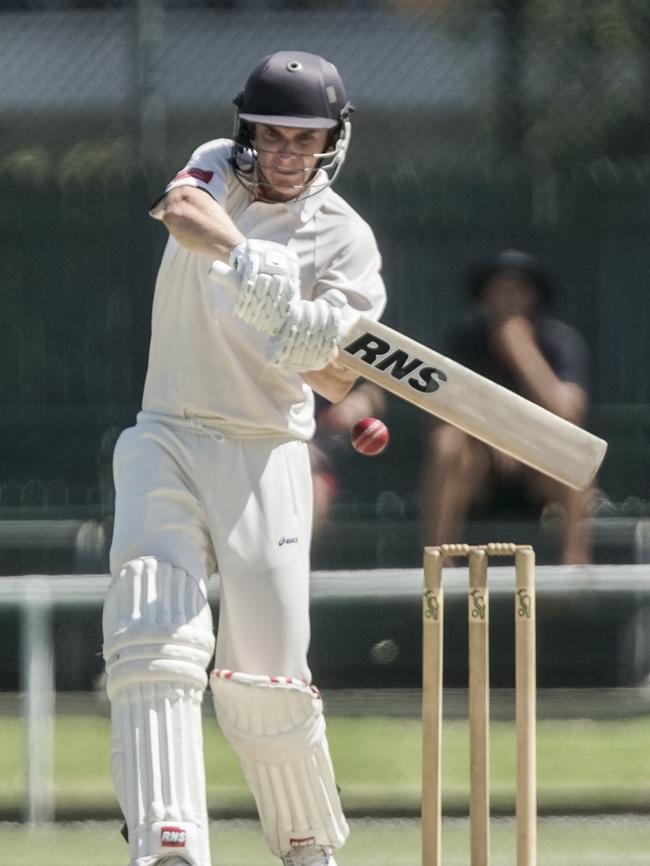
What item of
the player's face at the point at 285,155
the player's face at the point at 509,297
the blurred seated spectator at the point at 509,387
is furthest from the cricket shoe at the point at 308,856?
the player's face at the point at 509,297

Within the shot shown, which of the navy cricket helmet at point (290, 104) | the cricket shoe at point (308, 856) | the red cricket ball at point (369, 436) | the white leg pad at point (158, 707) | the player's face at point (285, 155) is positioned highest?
the navy cricket helmet at point (290, 104)

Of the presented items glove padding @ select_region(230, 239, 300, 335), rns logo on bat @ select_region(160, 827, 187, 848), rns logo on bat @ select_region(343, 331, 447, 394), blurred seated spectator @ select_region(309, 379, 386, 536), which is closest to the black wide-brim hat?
blurred seated spectator @ select_region(309, 379, 386, 536)

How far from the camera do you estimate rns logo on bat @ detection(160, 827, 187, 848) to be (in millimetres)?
3348

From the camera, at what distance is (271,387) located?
12.1 ft

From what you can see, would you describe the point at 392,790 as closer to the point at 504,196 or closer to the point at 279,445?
the point at 279,445

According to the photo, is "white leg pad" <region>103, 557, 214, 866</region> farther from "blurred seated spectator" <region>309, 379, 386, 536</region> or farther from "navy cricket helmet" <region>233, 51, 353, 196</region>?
"blurred seated spectator" <region>309, 379, 386, 536</region>

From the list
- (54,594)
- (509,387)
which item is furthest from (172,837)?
(509,387)

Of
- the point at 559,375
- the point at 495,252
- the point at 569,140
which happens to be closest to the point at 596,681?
the point at 559,375

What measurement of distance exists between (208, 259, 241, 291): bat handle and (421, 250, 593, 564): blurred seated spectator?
2421 mm

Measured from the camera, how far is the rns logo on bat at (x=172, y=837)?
11.0 feet

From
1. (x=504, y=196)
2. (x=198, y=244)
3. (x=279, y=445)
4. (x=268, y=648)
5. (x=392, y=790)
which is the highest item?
(x=504, y=196)

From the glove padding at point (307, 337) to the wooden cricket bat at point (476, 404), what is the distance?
0.08m

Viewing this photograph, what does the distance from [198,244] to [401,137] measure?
314cm

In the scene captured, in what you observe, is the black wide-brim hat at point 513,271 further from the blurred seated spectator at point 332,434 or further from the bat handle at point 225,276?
the bat handle at point 225,276
